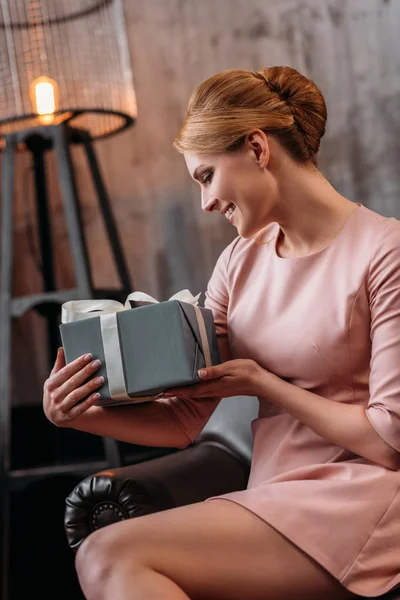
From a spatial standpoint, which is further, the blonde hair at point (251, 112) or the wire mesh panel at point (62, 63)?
the wire mesh panel at point (62, 63)

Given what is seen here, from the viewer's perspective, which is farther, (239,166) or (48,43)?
(48,43)

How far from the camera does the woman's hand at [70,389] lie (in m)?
1.29

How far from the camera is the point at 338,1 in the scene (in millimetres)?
2328

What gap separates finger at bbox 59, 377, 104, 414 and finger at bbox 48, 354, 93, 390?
1.1 inches

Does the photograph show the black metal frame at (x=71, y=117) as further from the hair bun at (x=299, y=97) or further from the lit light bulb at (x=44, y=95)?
the hair bun at (x=299, y=97)

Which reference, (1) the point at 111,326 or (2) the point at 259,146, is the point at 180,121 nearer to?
(2) the point at 259,146

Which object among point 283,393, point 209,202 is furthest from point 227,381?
point 209,202

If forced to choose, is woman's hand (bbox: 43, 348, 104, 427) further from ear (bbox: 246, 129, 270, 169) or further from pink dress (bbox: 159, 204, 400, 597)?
ear (bbox: 246, 129, 270, 169)

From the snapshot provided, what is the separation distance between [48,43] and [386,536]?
1654mm

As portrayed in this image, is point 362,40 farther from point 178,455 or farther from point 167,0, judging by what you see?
point 178,455

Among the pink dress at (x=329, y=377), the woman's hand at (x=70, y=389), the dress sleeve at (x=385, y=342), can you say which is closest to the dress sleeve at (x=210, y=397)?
the pink dress at (x=329, y=377)

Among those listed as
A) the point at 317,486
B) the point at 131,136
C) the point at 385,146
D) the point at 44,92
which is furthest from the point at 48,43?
the point at 317,486

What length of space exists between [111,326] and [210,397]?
1.32 ft

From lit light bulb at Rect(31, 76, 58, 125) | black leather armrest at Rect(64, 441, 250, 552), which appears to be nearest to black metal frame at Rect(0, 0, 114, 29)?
lit light bulb at Rect(31, 76, 58, 125)
